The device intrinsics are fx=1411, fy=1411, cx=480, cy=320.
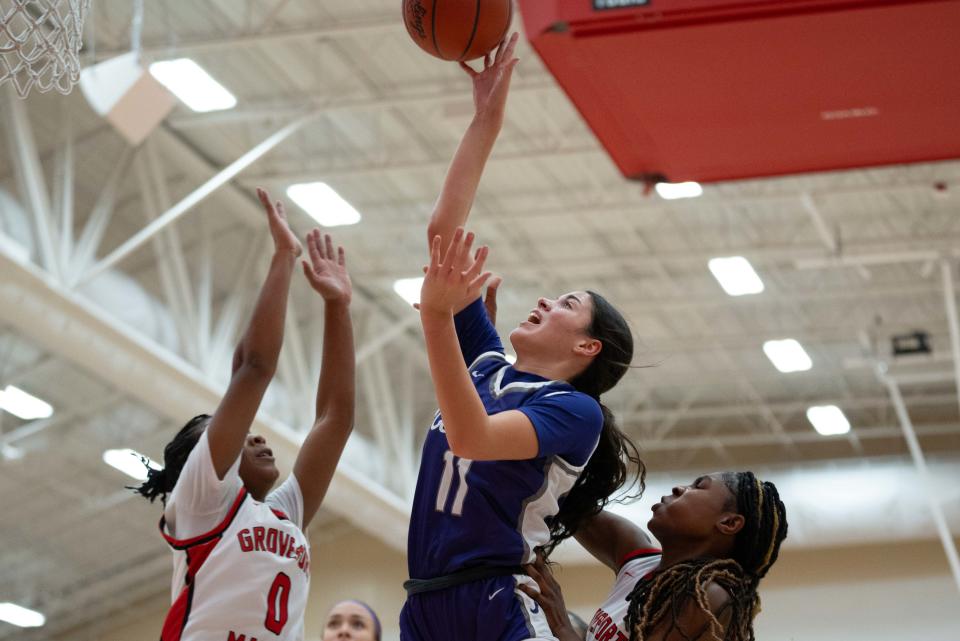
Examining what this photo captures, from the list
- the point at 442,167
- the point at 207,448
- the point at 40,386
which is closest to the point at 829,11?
the point at 207,448

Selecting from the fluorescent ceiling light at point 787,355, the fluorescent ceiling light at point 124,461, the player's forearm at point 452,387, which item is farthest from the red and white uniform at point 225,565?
the fluorescent ceiling light at point 124,461

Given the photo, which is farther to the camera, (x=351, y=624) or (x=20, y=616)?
(x=20, y=616)

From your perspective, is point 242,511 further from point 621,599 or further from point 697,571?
point 697,571

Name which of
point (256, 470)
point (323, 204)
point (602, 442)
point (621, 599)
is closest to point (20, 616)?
point (323, 204)

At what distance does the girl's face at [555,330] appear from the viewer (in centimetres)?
373

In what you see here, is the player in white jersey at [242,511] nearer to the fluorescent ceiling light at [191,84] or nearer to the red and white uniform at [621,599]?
the red and white uniform at [621,599]

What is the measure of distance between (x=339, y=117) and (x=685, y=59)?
9.43 m

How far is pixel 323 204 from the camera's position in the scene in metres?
15.5

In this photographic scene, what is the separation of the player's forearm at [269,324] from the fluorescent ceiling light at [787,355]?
14530mm

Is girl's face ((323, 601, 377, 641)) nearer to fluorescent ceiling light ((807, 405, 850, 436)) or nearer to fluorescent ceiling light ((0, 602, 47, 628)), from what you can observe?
fluorescent ceiling light ((807, 405, 850, 436))

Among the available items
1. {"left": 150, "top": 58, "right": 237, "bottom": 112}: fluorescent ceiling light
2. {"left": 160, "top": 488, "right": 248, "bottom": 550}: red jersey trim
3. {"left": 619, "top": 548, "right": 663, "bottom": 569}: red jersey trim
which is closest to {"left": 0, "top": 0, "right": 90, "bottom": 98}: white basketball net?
{"left": 160, "top": 488, "right": 248, "bottom": 550}: red jersey trim

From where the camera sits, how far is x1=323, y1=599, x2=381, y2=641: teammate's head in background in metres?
5.74

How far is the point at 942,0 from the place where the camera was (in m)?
5.16

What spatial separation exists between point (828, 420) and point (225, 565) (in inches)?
686
